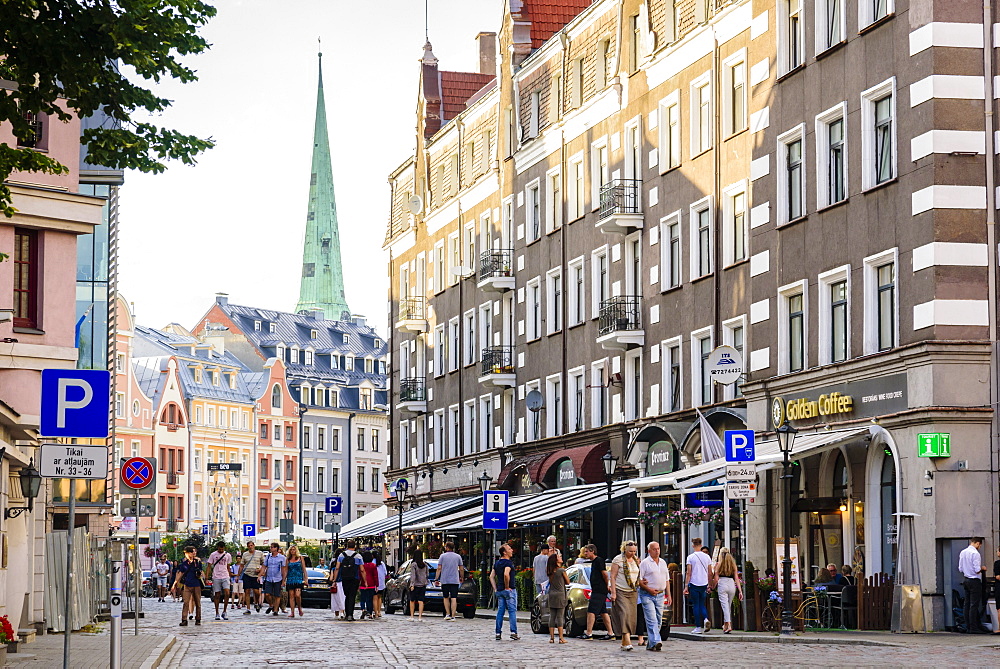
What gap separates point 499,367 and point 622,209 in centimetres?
1302

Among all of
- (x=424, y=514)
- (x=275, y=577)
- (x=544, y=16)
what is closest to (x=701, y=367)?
(x=275, y=577)

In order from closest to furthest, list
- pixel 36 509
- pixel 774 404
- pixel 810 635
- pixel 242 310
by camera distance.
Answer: pixel 810 635
pixel 36 509
pixel 774 404
pixel 242 310

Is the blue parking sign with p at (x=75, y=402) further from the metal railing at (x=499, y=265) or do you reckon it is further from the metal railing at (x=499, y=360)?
the metal railing at (x=499, y=265)

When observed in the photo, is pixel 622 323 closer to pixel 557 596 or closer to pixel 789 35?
pixel 789 35

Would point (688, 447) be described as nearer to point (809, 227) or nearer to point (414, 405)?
point (809, 227)

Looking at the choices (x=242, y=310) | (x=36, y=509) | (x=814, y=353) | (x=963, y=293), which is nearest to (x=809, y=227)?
(x=814, y=353)

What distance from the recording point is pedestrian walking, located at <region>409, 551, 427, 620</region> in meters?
43.4

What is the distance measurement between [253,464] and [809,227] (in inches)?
3692

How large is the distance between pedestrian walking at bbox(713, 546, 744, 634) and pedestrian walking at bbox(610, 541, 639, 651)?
3629mm

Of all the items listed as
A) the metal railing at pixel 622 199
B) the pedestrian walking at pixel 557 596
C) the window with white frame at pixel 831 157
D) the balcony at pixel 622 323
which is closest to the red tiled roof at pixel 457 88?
the metal railing at pixel 622 199

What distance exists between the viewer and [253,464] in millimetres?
125625

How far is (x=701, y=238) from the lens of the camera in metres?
43.1

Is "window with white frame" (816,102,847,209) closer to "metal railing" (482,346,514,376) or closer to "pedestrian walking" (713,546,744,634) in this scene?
Answer: "pedestrian walking" (713,546,744,634)

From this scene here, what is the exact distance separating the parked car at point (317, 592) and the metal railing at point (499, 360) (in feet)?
30.2
